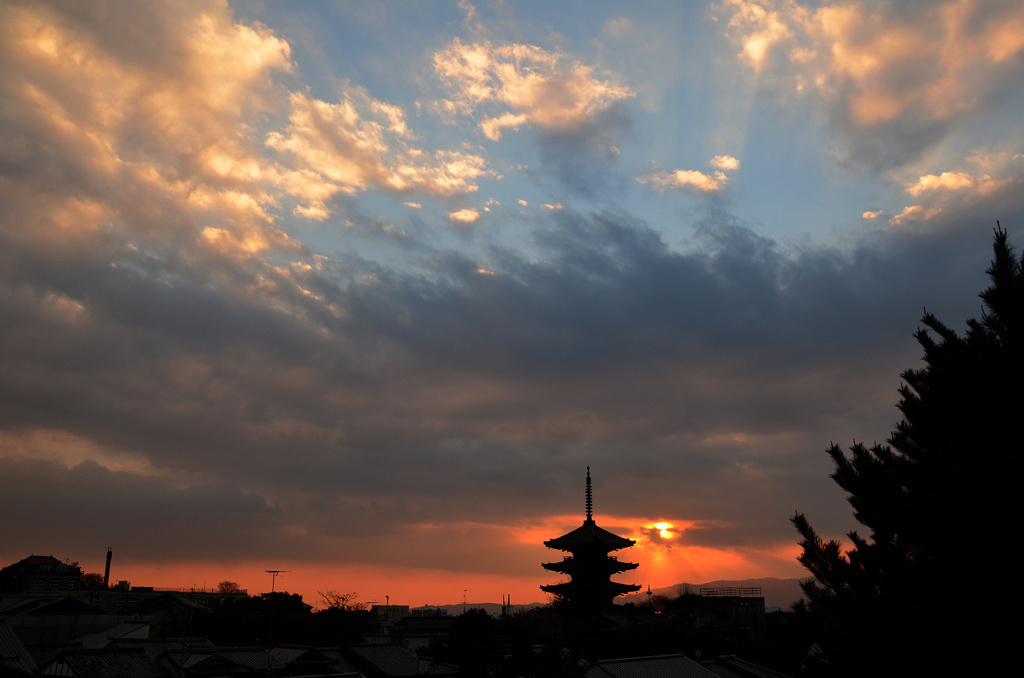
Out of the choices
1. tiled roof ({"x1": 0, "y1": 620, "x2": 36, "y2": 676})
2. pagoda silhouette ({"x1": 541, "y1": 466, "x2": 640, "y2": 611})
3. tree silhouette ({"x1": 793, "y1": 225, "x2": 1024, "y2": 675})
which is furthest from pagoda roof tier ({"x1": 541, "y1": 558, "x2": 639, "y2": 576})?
tree silhouette ({"x1": 793, "y1": 225, "x2": 1024, "y2": 675})

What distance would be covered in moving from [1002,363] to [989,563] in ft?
11.1

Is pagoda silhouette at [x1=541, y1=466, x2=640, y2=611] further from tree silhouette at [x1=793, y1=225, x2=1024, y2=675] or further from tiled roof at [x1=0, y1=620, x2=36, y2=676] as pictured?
tree silhouette at [x1=793, y1=225, x2=1024, y2=675]

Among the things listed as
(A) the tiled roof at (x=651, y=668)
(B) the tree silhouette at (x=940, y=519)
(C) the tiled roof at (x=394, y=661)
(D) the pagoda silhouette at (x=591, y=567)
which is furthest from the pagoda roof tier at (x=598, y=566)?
(B) the tree silhouette at (x=940, y=519)

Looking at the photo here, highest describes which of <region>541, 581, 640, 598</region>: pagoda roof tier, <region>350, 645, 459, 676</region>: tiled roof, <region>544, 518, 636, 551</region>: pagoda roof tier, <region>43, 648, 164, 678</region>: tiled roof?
<region>544, 518, 636, 551</region>: pagoda roof tier

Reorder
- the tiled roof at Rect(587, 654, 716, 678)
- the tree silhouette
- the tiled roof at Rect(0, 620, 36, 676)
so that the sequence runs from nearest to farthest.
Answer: the tree silhouette < the tiled roof at Rect(0, 620, 36, 676) < the tiled roof at Rect(587, 654, 716, 678)

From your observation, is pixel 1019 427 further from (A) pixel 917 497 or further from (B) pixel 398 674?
(B) pixel 398 674

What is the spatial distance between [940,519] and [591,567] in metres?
56.6

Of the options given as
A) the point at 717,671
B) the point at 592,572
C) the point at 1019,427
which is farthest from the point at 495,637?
the point at 592,572

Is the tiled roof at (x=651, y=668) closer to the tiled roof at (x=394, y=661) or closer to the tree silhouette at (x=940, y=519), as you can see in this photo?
the tiled roof at (x=394, y=661)

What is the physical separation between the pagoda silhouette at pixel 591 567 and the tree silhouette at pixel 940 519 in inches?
2050

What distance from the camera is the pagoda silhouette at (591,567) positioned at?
63531 millimetres

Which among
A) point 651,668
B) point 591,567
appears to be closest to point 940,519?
point 651,668

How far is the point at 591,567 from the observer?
64.7 meters

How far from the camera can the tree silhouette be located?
10.8m
